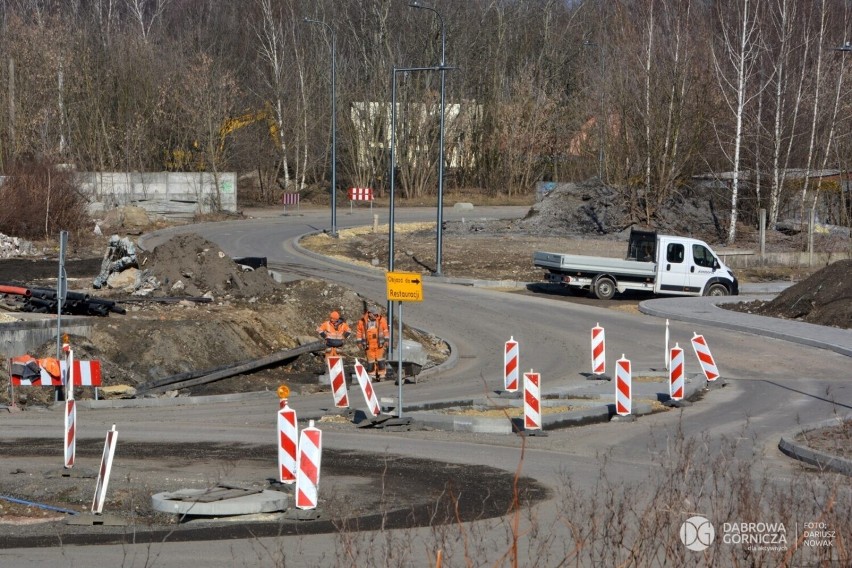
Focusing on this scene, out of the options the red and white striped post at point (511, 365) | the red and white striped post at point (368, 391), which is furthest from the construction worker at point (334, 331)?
the red and white striped post at point (368, 391)

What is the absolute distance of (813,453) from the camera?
1379 cm

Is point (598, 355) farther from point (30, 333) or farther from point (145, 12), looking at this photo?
point (145, 12)

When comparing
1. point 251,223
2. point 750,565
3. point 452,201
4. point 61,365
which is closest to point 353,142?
point 452,201

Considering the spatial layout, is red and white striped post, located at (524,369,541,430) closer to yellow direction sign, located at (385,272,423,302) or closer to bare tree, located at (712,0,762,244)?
yellow direction sign, located at (385,272,423,302)

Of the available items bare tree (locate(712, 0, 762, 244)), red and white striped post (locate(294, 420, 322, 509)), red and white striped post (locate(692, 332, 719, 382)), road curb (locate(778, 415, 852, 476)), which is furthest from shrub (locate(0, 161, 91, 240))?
red and white striped post (locate(294, 420, 322, 509))

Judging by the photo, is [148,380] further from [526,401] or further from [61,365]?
[526,401]

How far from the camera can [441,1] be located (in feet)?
307

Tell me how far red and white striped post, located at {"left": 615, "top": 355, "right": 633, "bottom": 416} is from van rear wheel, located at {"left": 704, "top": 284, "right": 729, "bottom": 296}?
20558mm

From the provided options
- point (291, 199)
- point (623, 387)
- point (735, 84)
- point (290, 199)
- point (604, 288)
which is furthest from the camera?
point (291, 199)

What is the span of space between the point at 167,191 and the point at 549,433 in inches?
1954

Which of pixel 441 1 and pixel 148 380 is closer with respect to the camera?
pixel 148 380

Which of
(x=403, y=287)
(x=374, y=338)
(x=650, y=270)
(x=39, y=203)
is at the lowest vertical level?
(x=374, y=338)

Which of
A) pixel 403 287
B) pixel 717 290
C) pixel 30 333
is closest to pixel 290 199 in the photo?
pixel 717 290

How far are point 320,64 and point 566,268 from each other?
50.4 m
